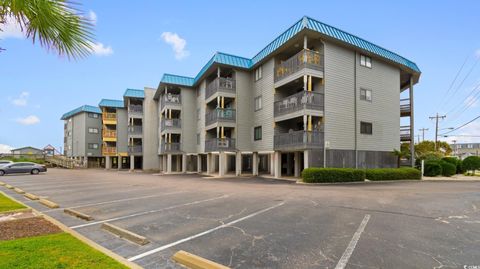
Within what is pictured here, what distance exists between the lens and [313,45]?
21.6 metres

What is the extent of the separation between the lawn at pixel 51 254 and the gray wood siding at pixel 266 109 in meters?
19.5

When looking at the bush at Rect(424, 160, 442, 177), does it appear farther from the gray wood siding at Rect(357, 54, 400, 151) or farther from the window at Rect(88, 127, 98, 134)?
the window at Rect(88, 127, 98, 134)

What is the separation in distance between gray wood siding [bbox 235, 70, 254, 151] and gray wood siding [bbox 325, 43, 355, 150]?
9.11 m

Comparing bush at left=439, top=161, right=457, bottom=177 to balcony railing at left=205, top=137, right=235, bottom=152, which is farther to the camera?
balcony railing at left=205, top=137, right=235, bottom=152

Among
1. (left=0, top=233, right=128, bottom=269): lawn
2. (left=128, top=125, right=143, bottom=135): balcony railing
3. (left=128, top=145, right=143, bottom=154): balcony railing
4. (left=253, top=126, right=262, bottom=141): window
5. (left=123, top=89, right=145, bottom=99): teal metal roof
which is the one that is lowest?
(left=0, top=233, right=128, bottom=269): lawn

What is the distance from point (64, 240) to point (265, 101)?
21287 mm

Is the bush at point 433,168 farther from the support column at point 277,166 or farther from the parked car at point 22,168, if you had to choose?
the parked car at point 22,168

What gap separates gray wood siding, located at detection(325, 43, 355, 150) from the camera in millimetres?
20547

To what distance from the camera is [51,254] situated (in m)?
4.71

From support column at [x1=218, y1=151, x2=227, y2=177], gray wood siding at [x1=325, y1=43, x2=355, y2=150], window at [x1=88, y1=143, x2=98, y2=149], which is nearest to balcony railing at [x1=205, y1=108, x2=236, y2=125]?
support column at [x1=218, y1=151, x2=227, y2=177]

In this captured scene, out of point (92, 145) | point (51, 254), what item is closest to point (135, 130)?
point (92, 145)

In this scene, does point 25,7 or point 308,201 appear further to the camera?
point 308,201

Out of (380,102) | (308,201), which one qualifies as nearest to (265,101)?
(380,102)

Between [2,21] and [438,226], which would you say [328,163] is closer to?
[438,226]
